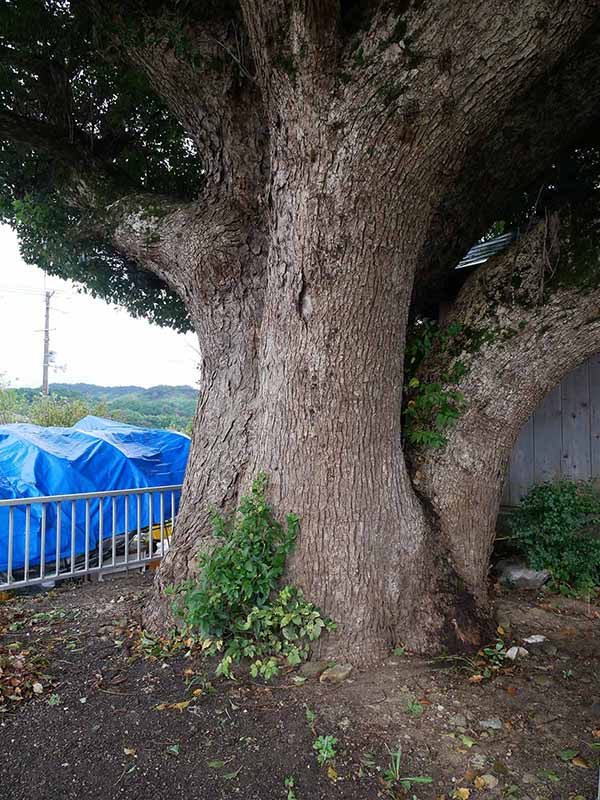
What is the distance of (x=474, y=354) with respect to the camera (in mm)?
3281

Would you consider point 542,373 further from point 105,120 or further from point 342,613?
point 105,120

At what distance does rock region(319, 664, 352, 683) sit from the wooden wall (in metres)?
2.77

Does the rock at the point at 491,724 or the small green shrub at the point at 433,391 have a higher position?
the small green shrub at the point at 433,391

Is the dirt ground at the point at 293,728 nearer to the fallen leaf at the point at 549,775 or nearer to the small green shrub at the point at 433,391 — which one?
the fallen leaf at the point at 549,775

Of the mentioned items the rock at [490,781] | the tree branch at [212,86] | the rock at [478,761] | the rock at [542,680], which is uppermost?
the tree branch at [212,86]

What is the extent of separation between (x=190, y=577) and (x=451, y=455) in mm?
1920

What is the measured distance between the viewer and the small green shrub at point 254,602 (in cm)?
279

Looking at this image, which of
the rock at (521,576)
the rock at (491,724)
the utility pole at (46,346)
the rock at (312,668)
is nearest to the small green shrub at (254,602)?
the rock at (312,668)

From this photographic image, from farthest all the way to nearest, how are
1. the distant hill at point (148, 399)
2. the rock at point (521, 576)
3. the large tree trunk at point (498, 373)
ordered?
the distant hill at point (148, 399) < the rock at point (521, 576) < the large tree trunk at point (498, 373)

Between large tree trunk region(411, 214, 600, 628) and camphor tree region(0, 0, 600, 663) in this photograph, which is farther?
large tree trunk region(411, 214, 600, 628)

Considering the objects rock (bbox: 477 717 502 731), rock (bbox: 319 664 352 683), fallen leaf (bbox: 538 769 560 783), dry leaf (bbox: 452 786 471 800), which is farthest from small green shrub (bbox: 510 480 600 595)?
dry leaf (bbox: 452 786 471 800)

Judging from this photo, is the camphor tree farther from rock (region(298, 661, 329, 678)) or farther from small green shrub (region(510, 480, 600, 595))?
small green shrub (region(510, 480, 600, 595))

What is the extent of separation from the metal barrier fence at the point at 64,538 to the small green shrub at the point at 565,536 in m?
3.50

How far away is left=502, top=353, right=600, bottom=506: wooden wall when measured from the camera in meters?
4.51
